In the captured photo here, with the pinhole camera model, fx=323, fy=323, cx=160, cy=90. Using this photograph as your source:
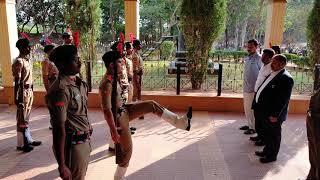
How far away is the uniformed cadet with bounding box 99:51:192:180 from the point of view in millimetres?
3219

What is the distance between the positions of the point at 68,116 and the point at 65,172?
0.44m

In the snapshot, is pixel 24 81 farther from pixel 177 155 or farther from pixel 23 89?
pixel 177 155

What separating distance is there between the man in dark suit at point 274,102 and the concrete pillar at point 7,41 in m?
5.89

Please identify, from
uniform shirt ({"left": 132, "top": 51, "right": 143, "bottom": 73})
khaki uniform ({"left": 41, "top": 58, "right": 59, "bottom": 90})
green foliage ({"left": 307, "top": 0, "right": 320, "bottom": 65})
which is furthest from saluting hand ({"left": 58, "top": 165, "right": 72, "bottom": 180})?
green foliage ({"left": 307, "top": 0, "right": 320, "bottom": 65})

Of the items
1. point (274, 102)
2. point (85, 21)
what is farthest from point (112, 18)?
point (274, 102)

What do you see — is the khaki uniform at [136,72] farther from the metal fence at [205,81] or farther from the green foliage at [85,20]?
the green foliage at [85,20]

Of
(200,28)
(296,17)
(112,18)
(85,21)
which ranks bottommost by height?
(200,28)

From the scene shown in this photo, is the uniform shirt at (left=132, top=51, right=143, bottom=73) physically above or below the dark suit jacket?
above

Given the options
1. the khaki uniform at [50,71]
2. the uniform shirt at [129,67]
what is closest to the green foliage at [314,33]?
the uniform shirt at [129,67]

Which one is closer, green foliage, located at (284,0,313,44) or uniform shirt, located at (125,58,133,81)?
uniform shirt, located at (125,58,133,81)

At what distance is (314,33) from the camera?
26.3ft

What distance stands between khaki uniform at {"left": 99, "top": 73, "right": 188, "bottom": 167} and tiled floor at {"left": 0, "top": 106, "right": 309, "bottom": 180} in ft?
2.87

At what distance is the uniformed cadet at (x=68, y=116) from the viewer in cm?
250

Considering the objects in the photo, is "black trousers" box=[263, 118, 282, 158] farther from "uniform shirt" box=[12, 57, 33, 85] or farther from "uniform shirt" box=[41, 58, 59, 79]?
"uniform shirt" box=[12, 57, 33, 85]
